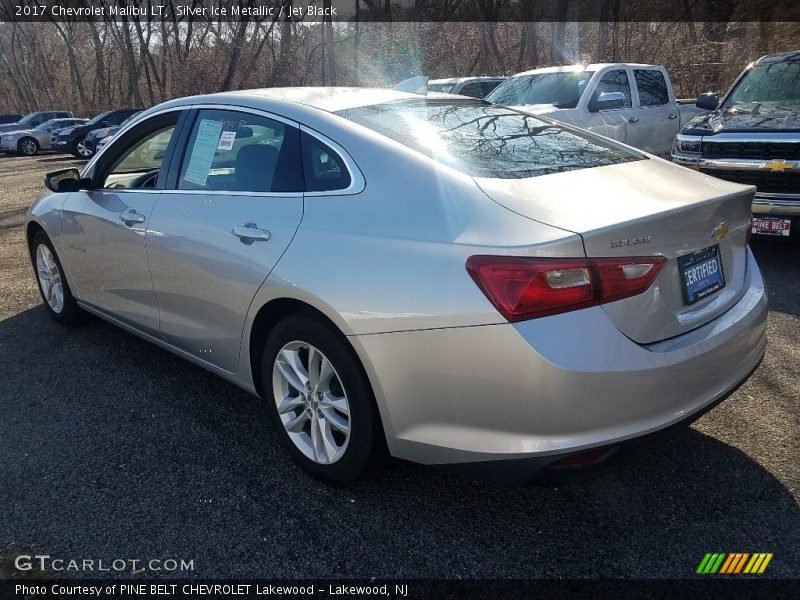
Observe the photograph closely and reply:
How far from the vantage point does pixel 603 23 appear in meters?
22.5

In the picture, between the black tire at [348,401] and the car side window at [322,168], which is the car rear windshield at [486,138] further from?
the black tire at [348,401]

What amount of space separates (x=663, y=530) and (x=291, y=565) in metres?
1.37

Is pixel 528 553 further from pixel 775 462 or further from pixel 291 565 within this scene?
pixel 775 462

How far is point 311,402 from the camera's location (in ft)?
9.23

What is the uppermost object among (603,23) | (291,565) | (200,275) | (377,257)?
(603,23)

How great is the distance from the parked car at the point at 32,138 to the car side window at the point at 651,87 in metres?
25.0

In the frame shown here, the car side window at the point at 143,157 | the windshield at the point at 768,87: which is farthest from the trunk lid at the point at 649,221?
the windshield at the point at 768,87

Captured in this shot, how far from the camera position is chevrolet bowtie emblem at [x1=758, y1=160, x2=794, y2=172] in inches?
220

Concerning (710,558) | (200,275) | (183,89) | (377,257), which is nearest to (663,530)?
(710,558)

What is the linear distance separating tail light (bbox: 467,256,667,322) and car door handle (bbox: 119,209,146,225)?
87.4 inches

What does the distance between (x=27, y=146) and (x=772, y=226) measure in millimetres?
30036

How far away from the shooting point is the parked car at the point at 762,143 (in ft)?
18.4

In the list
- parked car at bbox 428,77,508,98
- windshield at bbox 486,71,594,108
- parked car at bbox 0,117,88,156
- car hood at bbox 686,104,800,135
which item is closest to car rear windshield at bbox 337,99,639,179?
car hood at bbox 686,104,800,135

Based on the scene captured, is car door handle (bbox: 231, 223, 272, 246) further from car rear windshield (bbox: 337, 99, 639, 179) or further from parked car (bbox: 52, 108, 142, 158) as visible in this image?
parked car (bbox: 52, 108, 142, 158)
